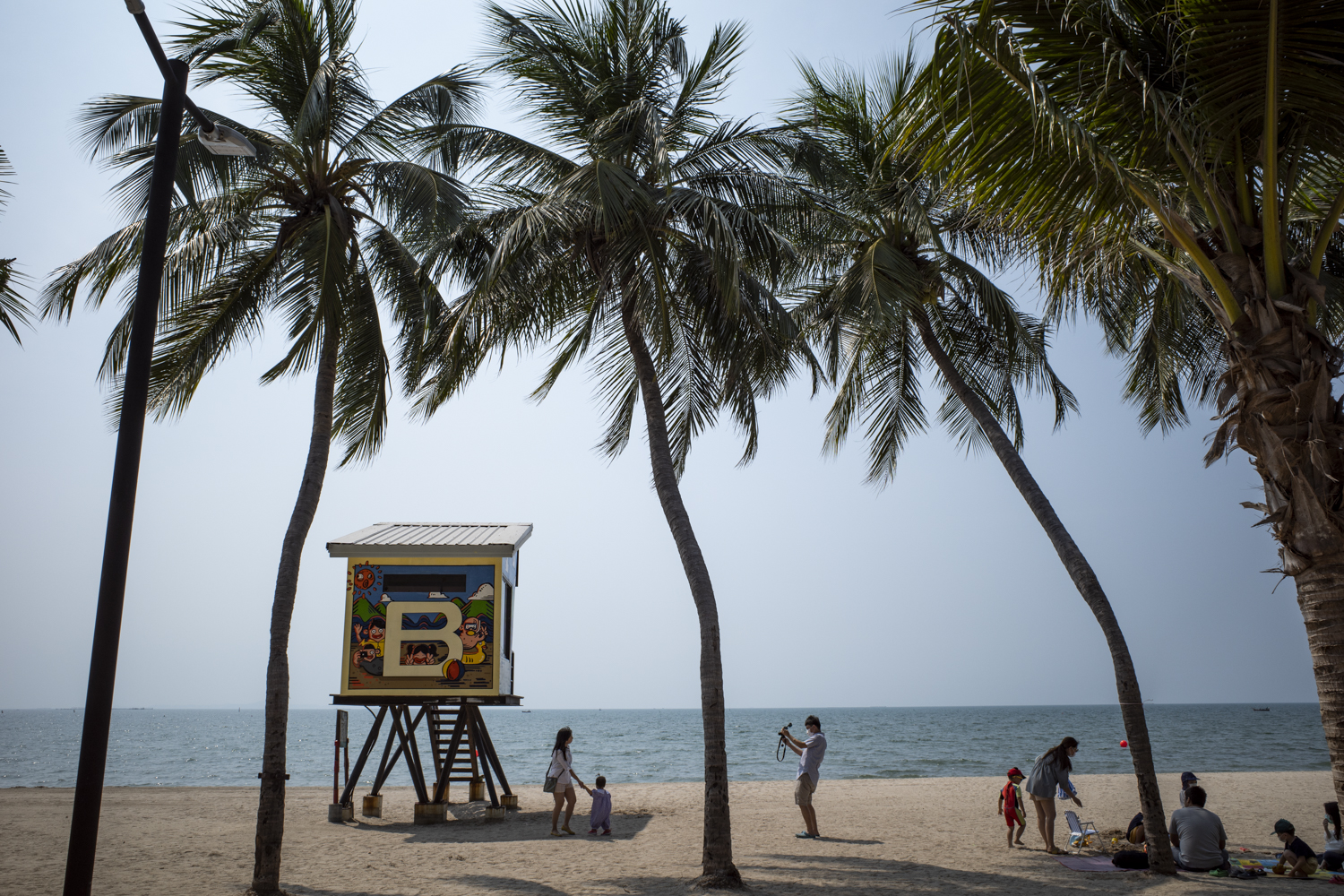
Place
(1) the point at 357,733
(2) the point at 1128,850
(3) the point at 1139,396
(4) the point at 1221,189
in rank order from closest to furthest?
(4) the point at 1221,189 < (2) the point at 1128,850 < (3) the point at 1139,396 < (1) the point at 357,733

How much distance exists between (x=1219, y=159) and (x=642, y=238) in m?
5.88

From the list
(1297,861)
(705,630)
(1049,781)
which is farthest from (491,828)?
(1297,861)

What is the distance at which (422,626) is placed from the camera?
14289 mm

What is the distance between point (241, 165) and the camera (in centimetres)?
1003

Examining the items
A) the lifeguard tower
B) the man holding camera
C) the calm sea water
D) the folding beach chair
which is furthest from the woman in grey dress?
the calm sea water

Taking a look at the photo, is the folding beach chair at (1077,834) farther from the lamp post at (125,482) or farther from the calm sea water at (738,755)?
the calm sea water at (738,755)

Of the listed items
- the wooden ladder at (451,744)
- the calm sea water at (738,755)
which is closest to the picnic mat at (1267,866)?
the wooden ladder at (451,744)

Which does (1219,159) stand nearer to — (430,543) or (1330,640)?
(1330,640)

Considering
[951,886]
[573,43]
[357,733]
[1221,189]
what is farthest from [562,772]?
[357,733]

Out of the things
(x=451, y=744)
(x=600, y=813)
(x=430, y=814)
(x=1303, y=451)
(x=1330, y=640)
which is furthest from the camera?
(x=451, y=744)

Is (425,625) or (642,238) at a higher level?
(642,238)

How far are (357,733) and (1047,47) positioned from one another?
9896 cm

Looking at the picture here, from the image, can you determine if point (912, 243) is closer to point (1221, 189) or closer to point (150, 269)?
point (1221, 189)

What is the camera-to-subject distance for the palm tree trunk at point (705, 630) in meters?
8.66
